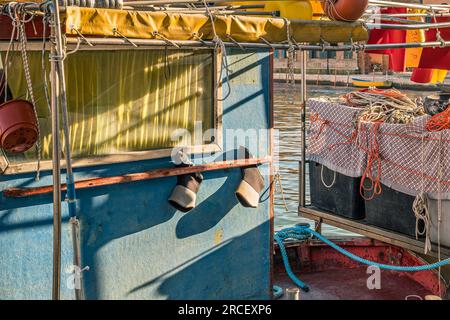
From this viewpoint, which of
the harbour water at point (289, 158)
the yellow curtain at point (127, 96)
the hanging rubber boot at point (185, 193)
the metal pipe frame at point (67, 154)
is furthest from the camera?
the harbour water at point (289, 158)

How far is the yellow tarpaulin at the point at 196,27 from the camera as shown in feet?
18.9

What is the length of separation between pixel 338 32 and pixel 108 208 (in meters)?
2.97

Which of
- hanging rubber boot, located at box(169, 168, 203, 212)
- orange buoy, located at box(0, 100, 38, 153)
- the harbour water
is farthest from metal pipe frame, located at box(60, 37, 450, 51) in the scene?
hanging rubber boot, located at box(169, 168, 203, 212)

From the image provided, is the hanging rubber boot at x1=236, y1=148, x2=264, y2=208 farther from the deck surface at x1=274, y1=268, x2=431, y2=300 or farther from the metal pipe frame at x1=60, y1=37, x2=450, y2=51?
the deck surface at x1=274, y1=268, x2=431, y2=300

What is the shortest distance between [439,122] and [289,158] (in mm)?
19648

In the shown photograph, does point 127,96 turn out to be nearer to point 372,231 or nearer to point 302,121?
point 302,121

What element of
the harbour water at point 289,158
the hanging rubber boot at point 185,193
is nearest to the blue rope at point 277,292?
the harbour water at point 289,158

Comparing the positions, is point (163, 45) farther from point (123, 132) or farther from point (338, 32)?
point (338, 32)

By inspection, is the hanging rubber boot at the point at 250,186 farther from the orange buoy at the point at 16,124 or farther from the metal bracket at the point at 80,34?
the orange buoy at the point at 16,124

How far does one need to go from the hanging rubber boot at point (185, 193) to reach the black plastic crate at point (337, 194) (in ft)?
8.96

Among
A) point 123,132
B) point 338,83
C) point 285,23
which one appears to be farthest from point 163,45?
point 338,83

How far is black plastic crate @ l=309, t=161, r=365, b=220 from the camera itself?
8.96m

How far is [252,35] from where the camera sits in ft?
22.6

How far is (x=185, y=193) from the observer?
6.76m
